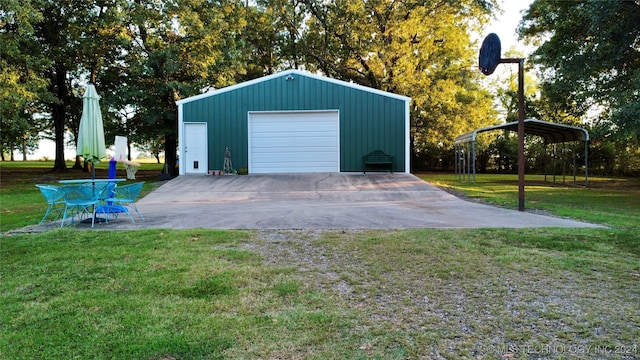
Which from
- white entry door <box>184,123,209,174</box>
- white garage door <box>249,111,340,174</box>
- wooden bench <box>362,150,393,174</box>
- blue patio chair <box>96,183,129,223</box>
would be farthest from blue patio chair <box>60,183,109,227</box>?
wooden bench <box>362,150,393,174</box>

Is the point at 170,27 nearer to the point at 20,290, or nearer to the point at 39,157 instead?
the point at 20,290

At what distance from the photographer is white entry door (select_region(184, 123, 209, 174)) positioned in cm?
1480

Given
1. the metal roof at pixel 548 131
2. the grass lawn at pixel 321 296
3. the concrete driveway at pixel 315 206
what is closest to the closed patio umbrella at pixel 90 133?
the concrete driveway at pixel 315 206

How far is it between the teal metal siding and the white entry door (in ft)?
0.70

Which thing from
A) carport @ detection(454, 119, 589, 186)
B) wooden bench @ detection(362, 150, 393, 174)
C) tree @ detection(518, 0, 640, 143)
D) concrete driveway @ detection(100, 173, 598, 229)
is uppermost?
tree @ detection(518, 0, 640, 143)

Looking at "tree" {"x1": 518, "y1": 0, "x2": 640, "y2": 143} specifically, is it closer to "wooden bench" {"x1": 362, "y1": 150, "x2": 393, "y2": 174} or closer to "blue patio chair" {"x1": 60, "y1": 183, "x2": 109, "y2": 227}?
"wooden bench" {"x1": 362, "y1": 150, "x2": 393, "y2": 174}

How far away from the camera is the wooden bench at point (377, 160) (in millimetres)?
14266

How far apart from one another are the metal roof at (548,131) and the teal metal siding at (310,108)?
2.94 m

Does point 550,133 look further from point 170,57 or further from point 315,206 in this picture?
point 170,57

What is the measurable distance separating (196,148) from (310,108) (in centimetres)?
443

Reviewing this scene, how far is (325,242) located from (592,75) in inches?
493

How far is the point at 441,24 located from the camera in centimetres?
2075

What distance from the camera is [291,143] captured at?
1473 centimetres

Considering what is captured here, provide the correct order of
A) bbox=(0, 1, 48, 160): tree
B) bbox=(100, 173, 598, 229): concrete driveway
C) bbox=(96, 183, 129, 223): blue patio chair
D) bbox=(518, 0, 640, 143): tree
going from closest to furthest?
bbox=(100, 173, 598, 229): concrete driveway
bbox=(96, 183, 129, 223): blue patio chair
bbox=(518, 0, 640, 143): tree
bbox=(0, 1, 48, 160): tree
